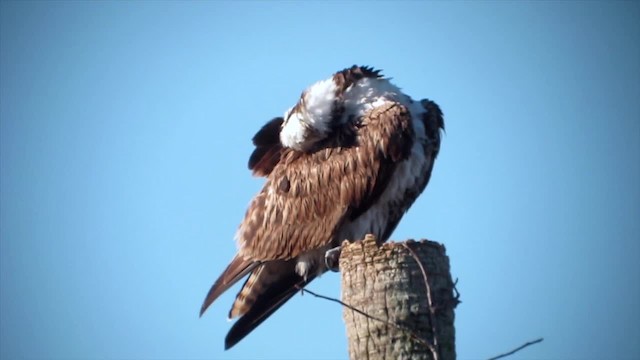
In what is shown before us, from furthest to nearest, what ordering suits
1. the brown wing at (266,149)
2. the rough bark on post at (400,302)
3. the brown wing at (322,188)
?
the brown wing at (266,149)
the brown wing at (322,188)
the rough bark on post at (400,302)

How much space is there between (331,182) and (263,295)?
Answer: 1027 mm

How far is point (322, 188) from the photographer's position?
7004 millimetres

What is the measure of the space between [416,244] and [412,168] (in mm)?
2455

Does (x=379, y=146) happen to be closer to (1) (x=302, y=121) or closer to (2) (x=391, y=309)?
(1) (x=302, y=121)

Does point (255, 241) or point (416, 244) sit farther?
point (255, 241)

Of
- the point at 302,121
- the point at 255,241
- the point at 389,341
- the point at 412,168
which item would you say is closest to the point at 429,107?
the point at 412,168

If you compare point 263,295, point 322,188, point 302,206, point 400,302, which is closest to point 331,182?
point 322,188

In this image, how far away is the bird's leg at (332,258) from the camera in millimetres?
6559

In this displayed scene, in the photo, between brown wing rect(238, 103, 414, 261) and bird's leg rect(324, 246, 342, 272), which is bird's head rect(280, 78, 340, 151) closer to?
brown wing rect(238, 103, 414, 261)

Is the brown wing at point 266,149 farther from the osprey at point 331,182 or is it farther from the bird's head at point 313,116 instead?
the bird's head at point 313,116

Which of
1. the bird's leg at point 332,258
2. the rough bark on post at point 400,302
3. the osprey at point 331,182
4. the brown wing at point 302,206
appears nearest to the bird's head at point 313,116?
the osprey at point 331,182

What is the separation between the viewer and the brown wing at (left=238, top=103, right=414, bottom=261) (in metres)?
6.73

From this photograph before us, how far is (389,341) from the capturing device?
13.8 feet

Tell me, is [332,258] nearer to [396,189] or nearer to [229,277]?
[396,189]
